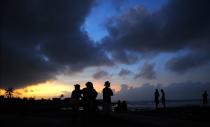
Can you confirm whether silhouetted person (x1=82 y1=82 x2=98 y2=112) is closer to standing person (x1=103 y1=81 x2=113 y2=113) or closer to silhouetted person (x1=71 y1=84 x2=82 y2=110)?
silhouetted person (x1=71 y1=84 x2=82 y2=110)

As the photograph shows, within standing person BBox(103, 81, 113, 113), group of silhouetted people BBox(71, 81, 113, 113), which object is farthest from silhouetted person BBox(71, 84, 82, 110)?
standing person BBox(103, 81, 113, 113)

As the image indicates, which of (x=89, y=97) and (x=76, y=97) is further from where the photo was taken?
(x=89, y=97)

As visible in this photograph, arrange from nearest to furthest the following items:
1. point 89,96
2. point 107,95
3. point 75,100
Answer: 1. point 75,100
2. point 89,96
3. point 107,95

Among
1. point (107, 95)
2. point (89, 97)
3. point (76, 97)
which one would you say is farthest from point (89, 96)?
point (107, 95)

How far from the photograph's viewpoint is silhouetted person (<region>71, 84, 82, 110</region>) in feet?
63.6

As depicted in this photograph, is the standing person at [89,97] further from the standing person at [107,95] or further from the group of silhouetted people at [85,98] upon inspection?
the standing person at [107,95]

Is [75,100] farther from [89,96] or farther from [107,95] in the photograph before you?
[107,95]

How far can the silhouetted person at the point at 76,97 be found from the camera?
19383 millimetres

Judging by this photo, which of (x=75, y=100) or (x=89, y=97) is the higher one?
(x=89, y=97)

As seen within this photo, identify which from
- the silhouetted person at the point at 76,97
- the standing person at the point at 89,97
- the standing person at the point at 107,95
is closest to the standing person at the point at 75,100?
the silhouetted person at the point at 76,97

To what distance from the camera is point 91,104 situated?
65.2ft

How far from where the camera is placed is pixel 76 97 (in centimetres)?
1952

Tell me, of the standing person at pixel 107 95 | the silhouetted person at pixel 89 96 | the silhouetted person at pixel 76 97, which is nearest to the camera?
the silhouetted person at pixel 76 97

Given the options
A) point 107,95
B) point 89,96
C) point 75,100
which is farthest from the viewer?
point 107,95
